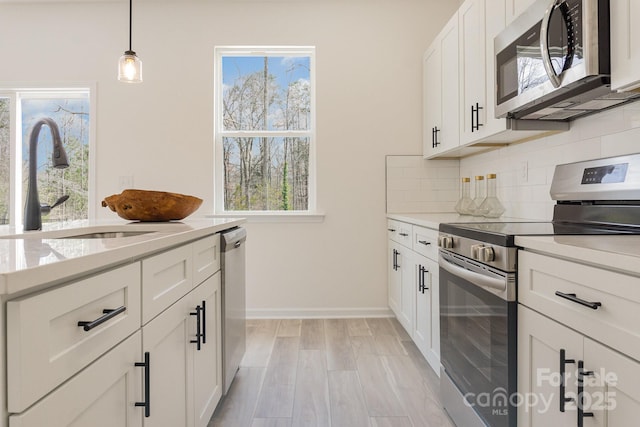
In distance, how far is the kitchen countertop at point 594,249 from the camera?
803 mm

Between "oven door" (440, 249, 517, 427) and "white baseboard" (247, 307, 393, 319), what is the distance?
1.53 meters

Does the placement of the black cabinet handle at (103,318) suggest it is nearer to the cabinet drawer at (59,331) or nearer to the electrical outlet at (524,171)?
the cabinet drawer at (59,331)

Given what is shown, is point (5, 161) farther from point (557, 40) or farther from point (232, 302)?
point (557, 40)

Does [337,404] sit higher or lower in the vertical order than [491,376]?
lower

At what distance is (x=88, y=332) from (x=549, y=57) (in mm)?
1692

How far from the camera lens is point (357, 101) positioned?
3344mm

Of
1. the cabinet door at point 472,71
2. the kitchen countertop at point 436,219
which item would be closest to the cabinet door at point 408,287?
the kitchen countertop at point 436,219

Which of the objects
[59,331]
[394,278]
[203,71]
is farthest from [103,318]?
[203,71]

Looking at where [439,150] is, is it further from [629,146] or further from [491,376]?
[491,376]

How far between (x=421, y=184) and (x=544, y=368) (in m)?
2.35

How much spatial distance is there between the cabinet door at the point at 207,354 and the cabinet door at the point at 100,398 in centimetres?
49

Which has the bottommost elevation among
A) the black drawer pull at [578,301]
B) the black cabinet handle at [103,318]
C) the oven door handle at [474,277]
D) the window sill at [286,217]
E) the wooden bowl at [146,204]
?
the oven door handle at [474,277]

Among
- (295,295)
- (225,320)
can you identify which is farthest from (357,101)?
(225,320)

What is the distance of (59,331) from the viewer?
2.22ft
